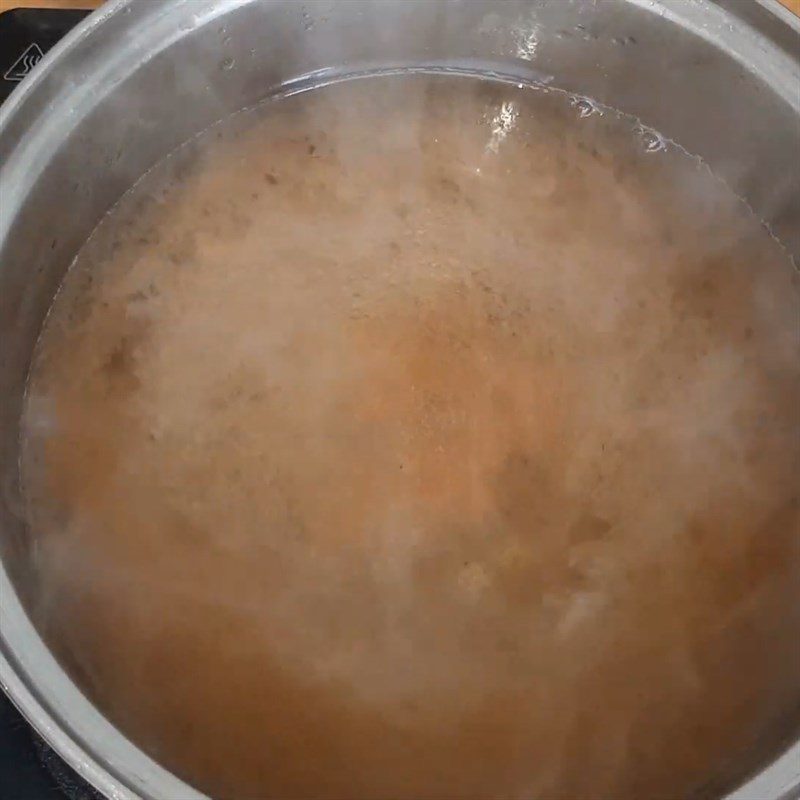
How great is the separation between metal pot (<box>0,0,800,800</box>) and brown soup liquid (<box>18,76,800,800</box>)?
0.03m

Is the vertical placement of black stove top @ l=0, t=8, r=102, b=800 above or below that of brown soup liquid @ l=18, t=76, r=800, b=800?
below

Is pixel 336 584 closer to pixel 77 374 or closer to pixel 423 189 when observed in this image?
pixel 77 374

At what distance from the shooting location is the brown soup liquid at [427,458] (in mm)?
870

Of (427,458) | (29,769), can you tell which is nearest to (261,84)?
(427,458)

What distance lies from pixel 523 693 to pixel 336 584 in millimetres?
222

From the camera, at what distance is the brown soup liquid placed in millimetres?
870

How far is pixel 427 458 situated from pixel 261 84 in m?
0.55

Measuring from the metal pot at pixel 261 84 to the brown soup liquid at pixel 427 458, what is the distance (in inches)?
1.4

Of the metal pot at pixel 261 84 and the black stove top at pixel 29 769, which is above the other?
the metal pot at pixel 261 84

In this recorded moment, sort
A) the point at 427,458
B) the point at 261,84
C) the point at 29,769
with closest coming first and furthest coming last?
the point at 29,769 < the point at 427,458 < the point at 261,84

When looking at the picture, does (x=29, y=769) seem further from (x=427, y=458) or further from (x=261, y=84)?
(x=261, y=84)

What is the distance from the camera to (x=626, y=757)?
86 cm

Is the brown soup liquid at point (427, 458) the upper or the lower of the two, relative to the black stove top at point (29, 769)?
upper

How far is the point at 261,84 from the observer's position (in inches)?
45.2
